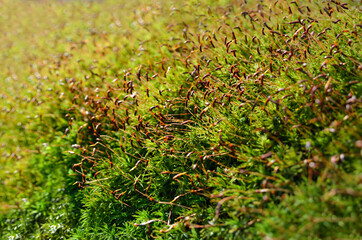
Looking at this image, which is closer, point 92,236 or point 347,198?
point 347,198

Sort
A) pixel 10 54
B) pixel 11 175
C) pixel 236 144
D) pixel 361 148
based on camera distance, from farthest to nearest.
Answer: pixel 10 54 < pixel 11 175 < pixel 236 144 < pixel 361 148

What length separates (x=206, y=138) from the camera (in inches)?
133

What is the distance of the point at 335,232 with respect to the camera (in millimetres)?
2121

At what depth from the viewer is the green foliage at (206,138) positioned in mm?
2457

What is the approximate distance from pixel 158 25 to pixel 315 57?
398 centimetres

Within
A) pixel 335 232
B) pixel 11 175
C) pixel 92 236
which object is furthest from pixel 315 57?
pixel 11 175

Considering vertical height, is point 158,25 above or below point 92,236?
above

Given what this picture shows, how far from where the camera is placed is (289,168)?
2.63m

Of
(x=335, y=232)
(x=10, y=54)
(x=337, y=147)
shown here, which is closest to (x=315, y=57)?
(x=337, y=147)

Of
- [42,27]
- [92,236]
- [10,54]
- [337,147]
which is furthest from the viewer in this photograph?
[42,27]

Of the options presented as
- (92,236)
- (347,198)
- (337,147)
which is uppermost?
(337,147)

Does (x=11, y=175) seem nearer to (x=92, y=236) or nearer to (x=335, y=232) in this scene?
(x=92, y=236)

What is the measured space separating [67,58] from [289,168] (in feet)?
20.2

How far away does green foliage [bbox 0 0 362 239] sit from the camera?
2457mm
